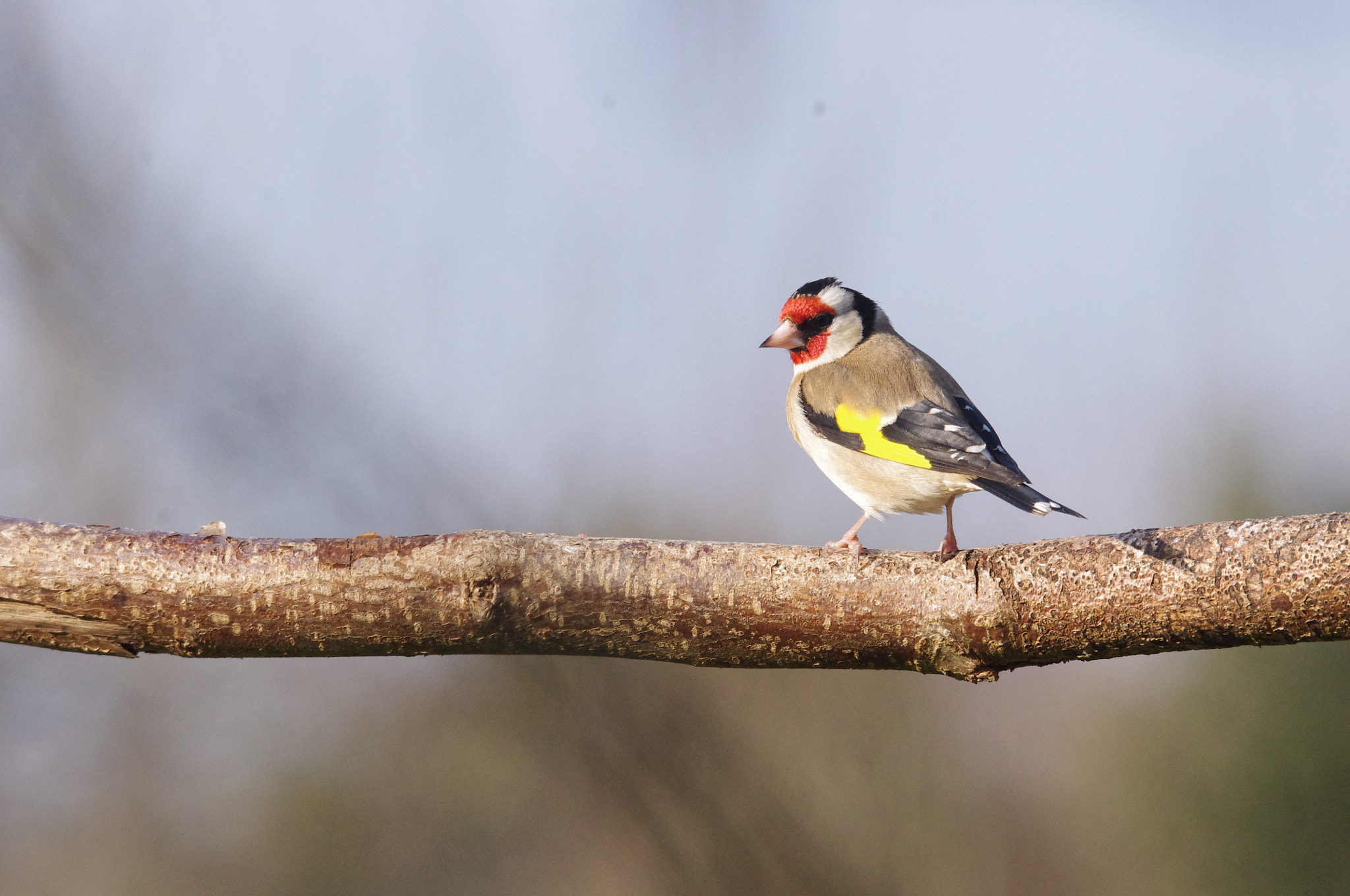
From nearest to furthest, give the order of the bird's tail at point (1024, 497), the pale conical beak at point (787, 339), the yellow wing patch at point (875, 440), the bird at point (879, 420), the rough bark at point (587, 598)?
the rough bark at point (587, 598) → the bird's tail at point (1024, 497) → the bird at point (879, 420) → the yellow wing patch at point (875, 440) → the pale conical beak at point (787, 339)

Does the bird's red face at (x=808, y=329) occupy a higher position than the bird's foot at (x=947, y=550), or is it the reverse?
the bird's red face at (x=808, y=329)

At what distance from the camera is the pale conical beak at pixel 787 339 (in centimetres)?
479

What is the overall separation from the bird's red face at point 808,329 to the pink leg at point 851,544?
4.27 feet

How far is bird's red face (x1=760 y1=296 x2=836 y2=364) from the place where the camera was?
4.81 metres

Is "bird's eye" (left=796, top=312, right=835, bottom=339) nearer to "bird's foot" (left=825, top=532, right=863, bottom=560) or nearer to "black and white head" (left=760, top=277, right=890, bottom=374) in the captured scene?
"black and white head" (left=760, top=277, right=890, bottom=374)

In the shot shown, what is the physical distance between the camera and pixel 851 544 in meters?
2.92

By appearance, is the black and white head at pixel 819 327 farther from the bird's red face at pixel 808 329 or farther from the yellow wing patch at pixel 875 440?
the yellow wing patch at pixel 875 440

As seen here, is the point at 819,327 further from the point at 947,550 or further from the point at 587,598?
the point at 587,598

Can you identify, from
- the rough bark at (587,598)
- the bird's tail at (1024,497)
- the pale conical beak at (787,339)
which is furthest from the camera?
the pale conical beak at (787,339)

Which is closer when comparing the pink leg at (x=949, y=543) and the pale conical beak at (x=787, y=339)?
the pink leg at (x=949, y=543)

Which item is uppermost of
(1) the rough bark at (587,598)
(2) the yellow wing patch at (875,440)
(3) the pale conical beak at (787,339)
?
(3) the pale conical beak at (787,339)

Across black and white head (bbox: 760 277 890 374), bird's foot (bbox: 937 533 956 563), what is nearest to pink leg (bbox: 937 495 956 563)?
bird's foot (bbox: 937 533 956 563)

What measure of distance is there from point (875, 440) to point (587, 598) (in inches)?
69.2

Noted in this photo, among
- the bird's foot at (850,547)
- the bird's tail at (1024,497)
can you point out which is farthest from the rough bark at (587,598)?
the bird's tail at (1024,497)
